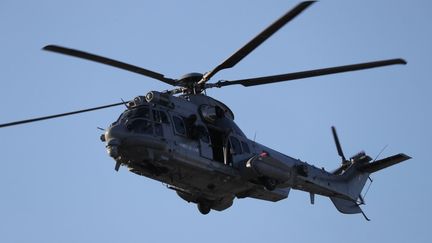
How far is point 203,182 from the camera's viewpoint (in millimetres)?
21562

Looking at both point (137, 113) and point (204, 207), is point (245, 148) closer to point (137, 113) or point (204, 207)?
point (204, 207)

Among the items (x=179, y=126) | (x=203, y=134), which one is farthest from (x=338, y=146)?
(x=179, y=126)

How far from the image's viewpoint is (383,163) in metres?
26.7

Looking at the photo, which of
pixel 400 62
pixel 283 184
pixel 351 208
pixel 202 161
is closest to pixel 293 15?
pixel 400 62

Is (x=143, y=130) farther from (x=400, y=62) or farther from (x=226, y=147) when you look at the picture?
(x=400, y=62)

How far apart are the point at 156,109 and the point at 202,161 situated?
78.8 inches

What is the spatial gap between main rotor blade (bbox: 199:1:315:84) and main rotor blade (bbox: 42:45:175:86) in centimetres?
147

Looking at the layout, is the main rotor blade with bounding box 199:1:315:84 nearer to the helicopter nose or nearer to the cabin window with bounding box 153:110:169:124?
the cabin window with bounding box 153:110:169:124

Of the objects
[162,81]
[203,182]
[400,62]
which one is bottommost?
[203,182]

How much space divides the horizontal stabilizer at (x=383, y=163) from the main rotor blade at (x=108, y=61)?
8.59m

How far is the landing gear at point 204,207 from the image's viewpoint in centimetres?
2305

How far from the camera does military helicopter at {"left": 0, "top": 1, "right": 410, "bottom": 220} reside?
19812 mm

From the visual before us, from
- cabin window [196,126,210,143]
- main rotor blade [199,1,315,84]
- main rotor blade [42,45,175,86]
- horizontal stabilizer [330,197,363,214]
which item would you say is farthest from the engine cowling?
horizontal stabilizer [330,197,363,214]

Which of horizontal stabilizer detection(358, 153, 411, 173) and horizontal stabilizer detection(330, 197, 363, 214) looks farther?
horizontal stabilizer detection(330, 197, 363, 214)
